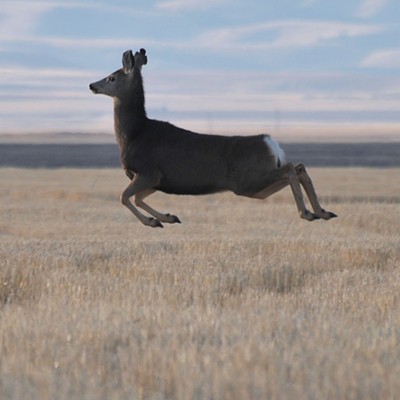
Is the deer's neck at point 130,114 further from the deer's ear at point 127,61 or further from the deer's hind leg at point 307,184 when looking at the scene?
the deer's hind leg at point 307,184

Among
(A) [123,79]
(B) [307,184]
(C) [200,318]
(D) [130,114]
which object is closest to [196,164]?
(D) [130,114]

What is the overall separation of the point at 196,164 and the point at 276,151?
0.83m

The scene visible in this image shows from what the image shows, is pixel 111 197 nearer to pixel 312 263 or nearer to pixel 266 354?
pixel 312 263

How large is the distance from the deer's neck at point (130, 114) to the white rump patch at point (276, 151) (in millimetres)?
1321

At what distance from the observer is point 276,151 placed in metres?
10.8

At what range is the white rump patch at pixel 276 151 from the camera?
10828 mm

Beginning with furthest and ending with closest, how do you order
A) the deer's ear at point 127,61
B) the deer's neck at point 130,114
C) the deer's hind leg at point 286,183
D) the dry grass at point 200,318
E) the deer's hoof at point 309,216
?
the deer's neck at point 130,114 < the deer's ear at point 127,61 < the deer's hind leg at point 286,183 < the deer's hoof at point 309,216 < the dry grass at point 200,318

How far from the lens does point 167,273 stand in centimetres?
1467

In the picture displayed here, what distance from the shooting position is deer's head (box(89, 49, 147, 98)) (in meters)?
11.1

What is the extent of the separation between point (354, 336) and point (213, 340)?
120 cm

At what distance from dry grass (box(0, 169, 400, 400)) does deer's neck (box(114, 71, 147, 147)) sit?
176 centimetres

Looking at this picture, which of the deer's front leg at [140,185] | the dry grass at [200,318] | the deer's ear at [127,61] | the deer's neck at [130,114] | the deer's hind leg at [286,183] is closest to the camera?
the dry grass at [200,318]

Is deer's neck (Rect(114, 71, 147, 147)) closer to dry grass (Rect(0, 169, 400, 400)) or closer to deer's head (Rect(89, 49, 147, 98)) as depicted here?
deer's head (Rect(89, 49, 147, 98))

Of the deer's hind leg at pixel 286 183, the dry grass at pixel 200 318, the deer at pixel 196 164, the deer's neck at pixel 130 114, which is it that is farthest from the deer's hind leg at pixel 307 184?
the deer's neck at pixel 130 114
